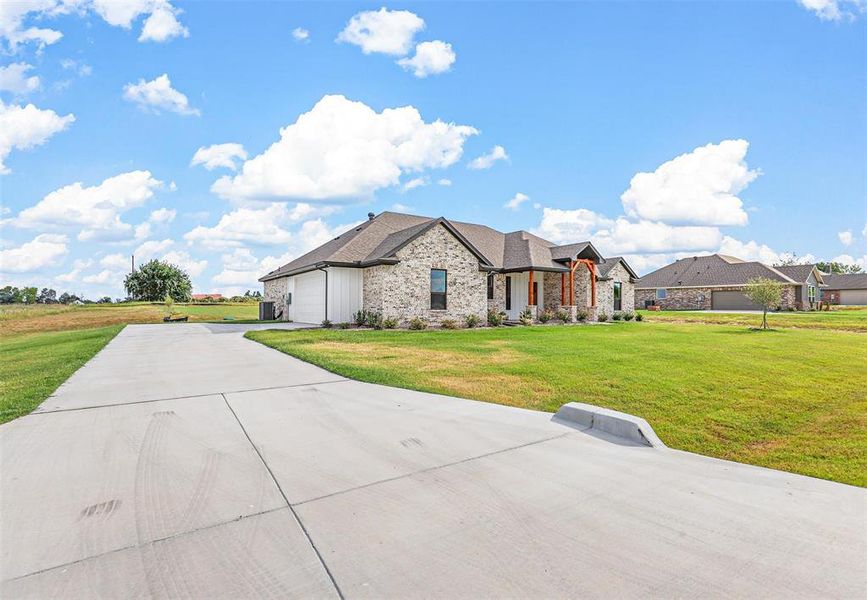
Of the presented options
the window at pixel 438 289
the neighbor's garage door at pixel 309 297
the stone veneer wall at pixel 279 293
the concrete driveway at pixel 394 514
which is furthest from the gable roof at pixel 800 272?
the concrete driveway at pixel 394 514

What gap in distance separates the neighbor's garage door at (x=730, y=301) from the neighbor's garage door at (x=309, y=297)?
40.7m

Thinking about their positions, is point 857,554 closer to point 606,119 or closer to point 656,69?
point 656,69

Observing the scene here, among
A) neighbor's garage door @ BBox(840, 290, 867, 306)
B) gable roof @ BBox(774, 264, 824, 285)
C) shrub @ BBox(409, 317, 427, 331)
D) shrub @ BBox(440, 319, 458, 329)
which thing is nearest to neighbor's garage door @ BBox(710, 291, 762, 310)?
gable roof @ BBox(774, 264, 824, 285)

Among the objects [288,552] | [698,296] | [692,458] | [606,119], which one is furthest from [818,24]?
[698,296]

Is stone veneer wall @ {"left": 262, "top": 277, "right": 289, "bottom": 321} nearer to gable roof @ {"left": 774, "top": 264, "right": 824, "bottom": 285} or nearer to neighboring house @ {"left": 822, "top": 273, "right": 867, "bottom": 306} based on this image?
gable roof @ {"left": 774, "top": 264, "right": 824, "bottom": 285}

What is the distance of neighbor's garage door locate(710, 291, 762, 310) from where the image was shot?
40.1 metres

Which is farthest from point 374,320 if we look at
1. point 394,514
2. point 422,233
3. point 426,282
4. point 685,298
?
point 685,298

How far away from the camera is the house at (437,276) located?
744 inches

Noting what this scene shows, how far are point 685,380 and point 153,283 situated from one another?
63.1 m

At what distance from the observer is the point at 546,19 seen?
13508 mm

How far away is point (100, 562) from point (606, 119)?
20.6m

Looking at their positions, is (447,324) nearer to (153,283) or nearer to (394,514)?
(394,514)

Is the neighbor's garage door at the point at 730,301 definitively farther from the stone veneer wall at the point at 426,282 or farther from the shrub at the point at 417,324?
the shrub at the point at 417,324

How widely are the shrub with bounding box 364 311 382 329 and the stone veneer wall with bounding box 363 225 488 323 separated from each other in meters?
0.24
